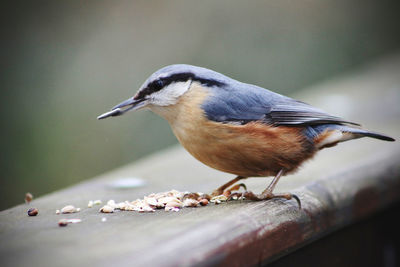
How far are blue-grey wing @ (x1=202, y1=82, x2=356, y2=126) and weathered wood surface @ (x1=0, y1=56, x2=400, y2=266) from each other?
31 centimetres

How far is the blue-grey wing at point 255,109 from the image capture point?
229 cm

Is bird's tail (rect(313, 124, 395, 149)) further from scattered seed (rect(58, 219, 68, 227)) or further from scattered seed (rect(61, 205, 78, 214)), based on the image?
scattered seed (rect(58, 219, 68, 227))

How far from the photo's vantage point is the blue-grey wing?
229 cm

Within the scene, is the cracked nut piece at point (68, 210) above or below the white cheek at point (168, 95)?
below

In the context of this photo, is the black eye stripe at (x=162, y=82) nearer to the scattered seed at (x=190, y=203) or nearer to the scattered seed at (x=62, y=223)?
the scattered seed at (x=190, y=203)

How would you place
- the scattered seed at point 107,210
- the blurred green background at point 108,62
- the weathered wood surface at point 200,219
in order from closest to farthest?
the weathered wood surface at point 200,219, the scattered seed at point 107,210, the blurred green background at point 108,62

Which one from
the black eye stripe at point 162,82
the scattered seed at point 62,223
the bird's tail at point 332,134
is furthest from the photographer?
the bird's tail at point 332,134

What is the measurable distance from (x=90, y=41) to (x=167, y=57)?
3.67ft

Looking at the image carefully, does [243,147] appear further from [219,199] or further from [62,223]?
[62,223]

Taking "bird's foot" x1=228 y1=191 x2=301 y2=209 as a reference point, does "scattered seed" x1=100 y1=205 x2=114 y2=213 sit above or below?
above

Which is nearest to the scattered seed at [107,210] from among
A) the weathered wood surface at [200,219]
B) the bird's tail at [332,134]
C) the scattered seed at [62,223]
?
the weathered wood surface at [200,219]

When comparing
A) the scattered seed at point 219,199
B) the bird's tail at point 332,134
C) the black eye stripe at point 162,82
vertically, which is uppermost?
the black eye stripe at point 162,82

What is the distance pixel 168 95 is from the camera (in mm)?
2352

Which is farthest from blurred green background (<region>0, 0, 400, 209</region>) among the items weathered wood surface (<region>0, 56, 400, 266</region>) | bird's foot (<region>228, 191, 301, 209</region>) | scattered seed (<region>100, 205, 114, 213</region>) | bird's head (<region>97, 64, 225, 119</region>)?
bird's foot (<region>228, 191, 301, 209</region>)
